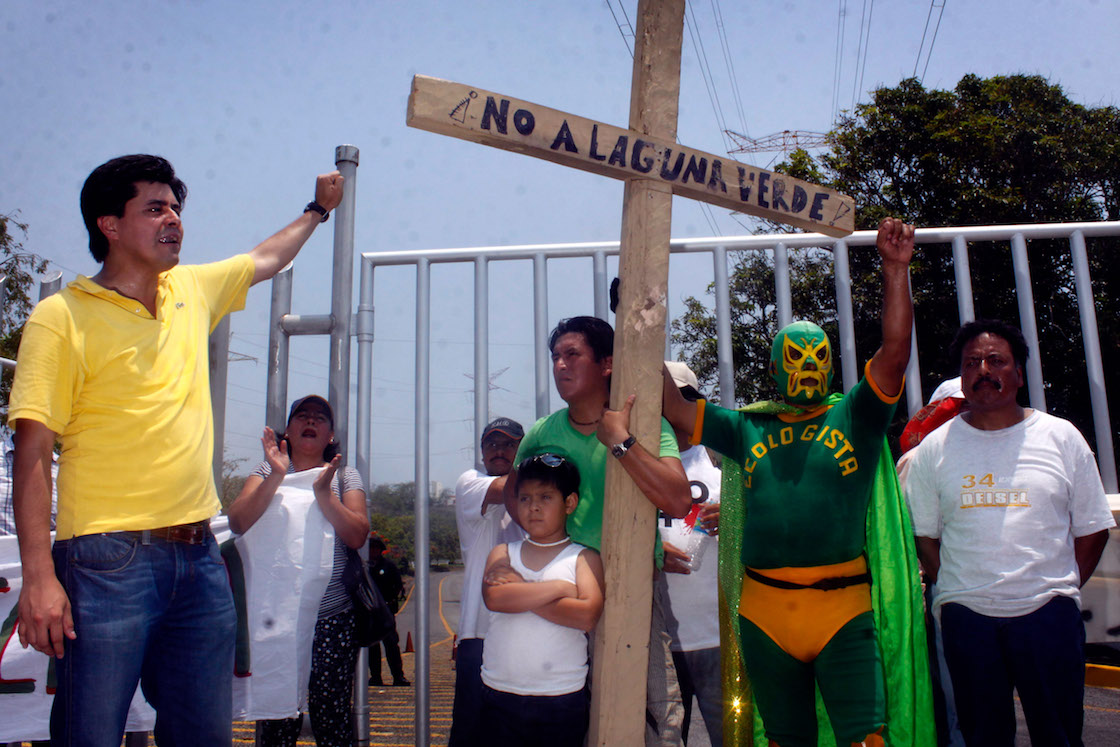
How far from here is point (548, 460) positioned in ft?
9.08

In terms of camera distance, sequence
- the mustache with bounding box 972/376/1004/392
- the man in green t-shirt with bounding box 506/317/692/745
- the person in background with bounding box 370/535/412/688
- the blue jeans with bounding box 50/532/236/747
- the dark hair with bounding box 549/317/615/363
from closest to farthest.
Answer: the blue jeans with bounding box 50/532/236/747
the man in green t-shirt with bounding box 506/317/692/745
the dark hair with bounding box 549/317/615/363
the mustache with bounding box 972/376/1004/392
the person in background with bounding box 370/535/412/688

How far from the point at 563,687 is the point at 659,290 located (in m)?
1.24

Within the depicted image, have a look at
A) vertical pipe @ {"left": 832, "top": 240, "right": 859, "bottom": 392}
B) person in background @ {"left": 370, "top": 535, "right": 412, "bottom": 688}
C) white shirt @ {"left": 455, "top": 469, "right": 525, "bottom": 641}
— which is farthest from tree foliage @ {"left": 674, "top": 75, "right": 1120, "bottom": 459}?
white shirt @ {"left": 455, "top": 469, "right": 525, "bottom": 641}

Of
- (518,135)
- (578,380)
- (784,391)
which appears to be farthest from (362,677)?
(518,135)

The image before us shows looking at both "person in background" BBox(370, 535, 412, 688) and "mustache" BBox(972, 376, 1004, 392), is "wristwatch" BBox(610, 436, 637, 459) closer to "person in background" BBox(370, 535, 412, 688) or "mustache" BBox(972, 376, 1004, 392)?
"mustache" BBox(972, 376, 1004, 392)

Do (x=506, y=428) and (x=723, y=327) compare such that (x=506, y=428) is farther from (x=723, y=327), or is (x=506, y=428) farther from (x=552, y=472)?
(x=723, y=327)

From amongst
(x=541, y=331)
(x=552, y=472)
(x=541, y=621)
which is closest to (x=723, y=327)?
(x=541, y=331)

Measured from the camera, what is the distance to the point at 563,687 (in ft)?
8.54

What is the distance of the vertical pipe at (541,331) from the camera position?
3727mm

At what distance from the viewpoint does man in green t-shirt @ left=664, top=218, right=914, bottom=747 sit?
8.65 ft

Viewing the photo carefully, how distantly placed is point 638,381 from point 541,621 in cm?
83

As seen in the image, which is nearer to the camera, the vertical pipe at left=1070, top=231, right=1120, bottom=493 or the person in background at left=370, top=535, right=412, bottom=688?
the vertical pipe at left=1070, top=231, right=1120, bottom=493

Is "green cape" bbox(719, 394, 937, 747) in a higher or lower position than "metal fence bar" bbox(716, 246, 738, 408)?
lower

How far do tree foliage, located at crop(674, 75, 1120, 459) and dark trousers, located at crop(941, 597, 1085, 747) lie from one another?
767 centimetres
